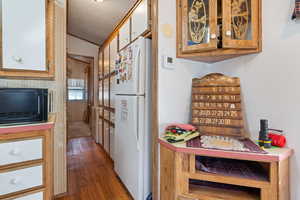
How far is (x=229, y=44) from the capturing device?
1.19 metres

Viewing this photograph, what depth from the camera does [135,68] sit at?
155 centimetres

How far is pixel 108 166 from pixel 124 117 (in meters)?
1.22

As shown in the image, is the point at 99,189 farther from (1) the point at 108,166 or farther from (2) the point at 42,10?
(2) the point at 42,10

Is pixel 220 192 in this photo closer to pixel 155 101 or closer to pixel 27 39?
pixel 155 101

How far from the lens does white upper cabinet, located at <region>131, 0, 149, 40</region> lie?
61.4 inches

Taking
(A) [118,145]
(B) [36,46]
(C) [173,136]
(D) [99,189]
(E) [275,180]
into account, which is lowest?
(D) [99,189]

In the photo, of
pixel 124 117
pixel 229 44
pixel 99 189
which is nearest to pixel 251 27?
pixel 229 44

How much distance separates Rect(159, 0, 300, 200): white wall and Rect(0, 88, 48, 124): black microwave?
93cm

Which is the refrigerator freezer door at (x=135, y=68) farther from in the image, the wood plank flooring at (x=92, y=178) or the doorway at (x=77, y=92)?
the doorway at (x=77, y=92)

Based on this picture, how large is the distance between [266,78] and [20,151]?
1.85 m

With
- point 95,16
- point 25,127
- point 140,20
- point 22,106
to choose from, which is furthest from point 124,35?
point 25,127

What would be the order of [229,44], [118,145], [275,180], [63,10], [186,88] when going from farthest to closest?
[118,145], [63,10], [186,88], [229,44], [275,180]

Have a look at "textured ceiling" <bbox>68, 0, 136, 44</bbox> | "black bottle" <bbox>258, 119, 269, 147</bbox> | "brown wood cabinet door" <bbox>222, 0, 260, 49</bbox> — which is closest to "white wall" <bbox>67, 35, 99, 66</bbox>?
"textured ceiling" <bbox>68, 0, 136, 44</bbox>

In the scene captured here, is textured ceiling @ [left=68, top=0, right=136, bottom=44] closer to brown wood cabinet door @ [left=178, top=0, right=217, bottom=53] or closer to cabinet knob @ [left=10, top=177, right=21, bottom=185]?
brown wood cabinet door @ [left=178, top=0, right=217, bottom=53]
